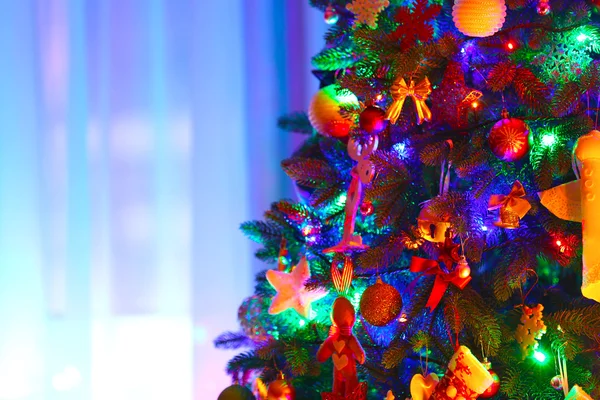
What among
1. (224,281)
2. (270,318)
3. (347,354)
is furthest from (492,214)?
(224,281)

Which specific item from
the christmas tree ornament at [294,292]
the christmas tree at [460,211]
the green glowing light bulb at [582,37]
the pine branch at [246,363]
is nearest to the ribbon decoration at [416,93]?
the christmas tree at [460,211]

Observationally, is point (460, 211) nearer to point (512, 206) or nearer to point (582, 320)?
point (512, 206)

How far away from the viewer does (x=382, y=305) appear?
40.8 inches

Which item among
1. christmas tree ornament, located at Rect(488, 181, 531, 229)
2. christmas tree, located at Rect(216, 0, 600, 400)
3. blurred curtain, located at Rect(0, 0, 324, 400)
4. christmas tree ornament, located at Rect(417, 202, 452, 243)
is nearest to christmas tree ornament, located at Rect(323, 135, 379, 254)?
christmas tree, located at Rect(216, 0, 600, 400)

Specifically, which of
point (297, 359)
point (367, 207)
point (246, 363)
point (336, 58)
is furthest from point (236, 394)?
point (336, 58)

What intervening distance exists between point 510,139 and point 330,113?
39 cm

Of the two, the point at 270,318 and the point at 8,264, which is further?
the point at 8,264

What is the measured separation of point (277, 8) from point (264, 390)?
1033mm

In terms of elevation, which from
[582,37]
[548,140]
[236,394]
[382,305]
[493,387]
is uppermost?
[582,37]

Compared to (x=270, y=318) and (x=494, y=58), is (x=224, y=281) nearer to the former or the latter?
(x=270, y=318)

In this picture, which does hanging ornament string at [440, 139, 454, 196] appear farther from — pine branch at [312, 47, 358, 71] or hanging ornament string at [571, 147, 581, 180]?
pine branch at [312, 47, 358, 71]

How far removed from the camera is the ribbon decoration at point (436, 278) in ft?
3.27

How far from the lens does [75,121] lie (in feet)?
Result: 5.53

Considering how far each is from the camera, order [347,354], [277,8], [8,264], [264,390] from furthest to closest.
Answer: [277,8] < [8,264] < [264,390] < [347,354]
